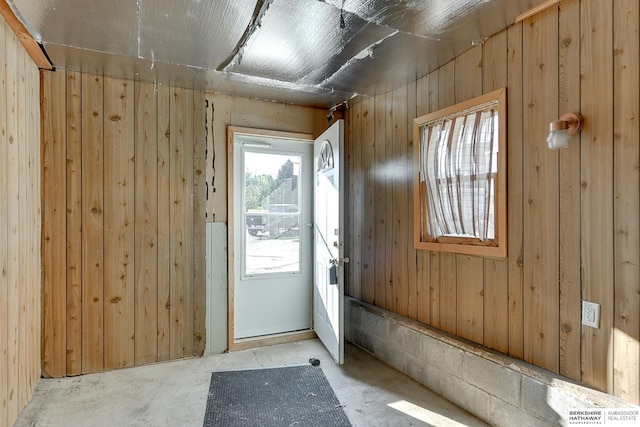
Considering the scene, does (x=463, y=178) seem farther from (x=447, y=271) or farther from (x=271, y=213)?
(x=271, y=213)

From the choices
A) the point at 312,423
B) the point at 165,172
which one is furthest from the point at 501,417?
the point at 165,172

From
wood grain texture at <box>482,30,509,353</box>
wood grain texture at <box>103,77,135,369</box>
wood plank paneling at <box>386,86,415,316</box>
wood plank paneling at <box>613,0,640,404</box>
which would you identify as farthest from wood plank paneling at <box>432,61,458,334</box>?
wood grain texture at <box>103,77,135,369</box>

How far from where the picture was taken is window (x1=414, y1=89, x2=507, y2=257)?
210 centimetres

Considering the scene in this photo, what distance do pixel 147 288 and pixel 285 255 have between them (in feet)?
4.19

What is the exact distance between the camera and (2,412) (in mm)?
1887

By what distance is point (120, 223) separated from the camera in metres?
2.83

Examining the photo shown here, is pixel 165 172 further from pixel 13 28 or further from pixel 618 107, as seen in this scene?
pixel 618 107

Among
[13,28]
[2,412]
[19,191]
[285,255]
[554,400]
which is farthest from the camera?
[285,255]

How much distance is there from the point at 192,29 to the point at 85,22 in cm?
58

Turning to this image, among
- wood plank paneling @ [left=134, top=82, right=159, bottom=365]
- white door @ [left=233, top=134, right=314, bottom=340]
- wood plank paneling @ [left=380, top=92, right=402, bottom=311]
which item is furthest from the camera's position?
white door @ [left=233, top=134, right=314, bottom=340]

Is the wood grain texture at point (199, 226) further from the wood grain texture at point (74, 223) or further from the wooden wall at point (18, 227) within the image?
the wooden wall at point (18, 227)

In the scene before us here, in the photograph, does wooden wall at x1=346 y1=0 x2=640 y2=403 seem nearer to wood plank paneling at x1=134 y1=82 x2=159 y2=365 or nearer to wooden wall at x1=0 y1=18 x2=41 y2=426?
wood plank paneling at x1=134 y1=82 x2=159 y2=365

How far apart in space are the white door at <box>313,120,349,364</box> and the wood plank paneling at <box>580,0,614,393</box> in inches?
61.8

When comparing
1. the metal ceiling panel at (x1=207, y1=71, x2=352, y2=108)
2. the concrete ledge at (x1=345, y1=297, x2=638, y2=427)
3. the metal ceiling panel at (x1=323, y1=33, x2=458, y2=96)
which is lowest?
the concrete ledge at (x1=345, y1=297, x2=638, y2=427)
